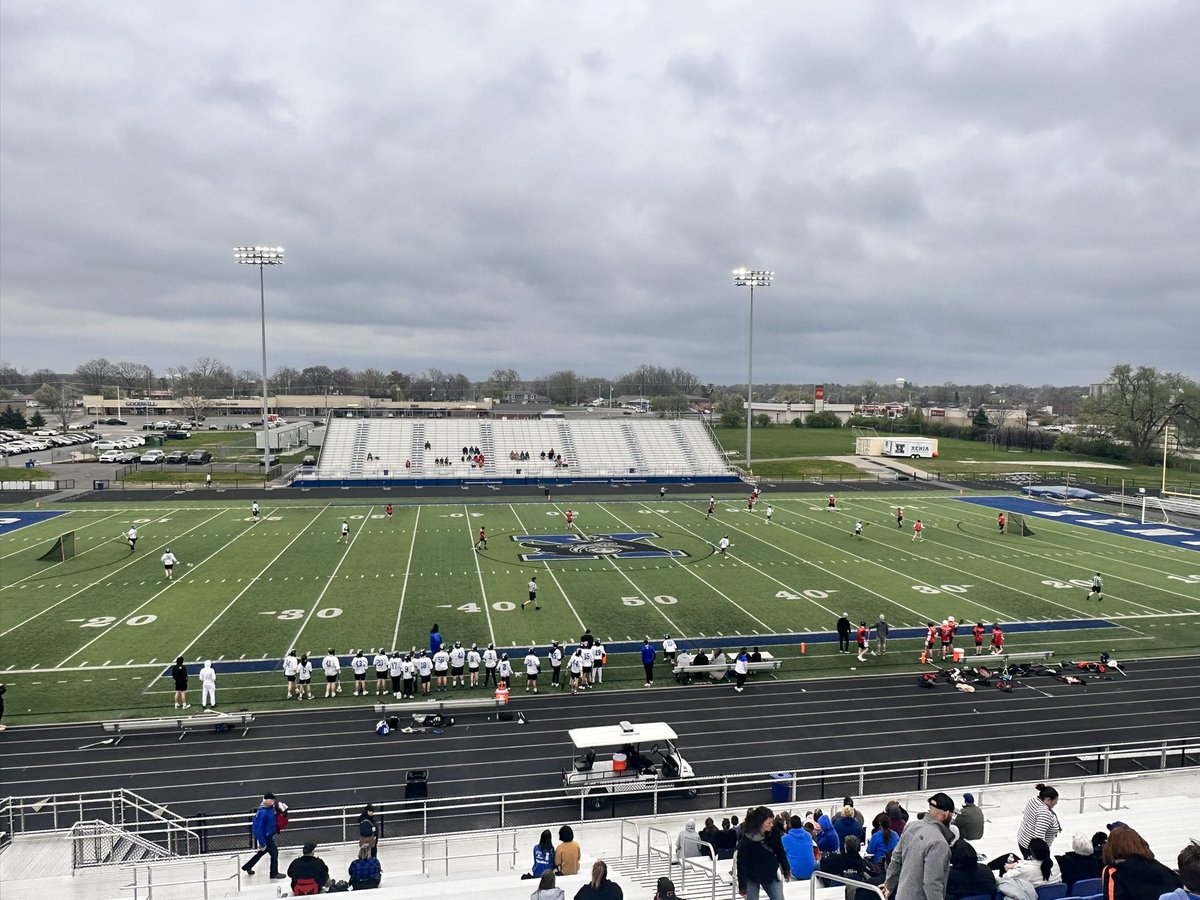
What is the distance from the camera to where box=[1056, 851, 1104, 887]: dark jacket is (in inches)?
273

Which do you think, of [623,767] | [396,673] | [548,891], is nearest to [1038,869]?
[548,891]

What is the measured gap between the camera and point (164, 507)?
150 ft

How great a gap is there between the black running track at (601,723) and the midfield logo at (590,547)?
14.8 meters

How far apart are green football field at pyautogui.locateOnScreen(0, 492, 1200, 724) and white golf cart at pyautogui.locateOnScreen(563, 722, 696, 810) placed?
515 centimetres

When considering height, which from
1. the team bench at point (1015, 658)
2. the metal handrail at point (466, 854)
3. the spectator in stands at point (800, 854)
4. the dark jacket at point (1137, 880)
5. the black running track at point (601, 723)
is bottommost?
the black running track at point (601, 723)

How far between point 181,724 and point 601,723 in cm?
897

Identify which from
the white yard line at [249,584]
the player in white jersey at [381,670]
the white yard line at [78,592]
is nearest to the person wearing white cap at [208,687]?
the player in white jersey at [381,670]

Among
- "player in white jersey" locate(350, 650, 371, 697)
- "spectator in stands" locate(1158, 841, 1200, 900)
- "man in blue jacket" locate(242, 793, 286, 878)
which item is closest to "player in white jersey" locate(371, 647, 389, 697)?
"player in white jersey" locate(350, 650, 371, 697)

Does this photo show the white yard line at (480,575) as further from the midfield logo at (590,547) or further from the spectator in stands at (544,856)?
the spectator in stands at (544,856)

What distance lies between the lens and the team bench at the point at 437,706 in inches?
689

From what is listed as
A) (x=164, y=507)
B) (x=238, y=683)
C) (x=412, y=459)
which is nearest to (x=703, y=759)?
(x=238, y=683)

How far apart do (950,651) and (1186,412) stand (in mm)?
79713

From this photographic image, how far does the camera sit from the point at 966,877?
650 cm

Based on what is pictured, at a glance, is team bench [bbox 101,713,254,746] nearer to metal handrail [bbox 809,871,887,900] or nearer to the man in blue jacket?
the man in blue jacket
